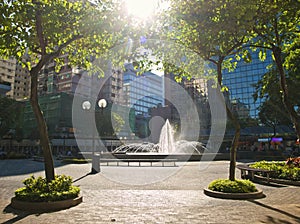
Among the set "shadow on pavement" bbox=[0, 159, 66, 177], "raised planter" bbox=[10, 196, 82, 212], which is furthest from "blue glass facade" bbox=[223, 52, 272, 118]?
"raised planter" bbox=[10, 196, 82, 212]

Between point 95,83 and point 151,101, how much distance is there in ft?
184

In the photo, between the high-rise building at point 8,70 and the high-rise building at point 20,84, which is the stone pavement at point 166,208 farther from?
the high-rise building at point 20,84

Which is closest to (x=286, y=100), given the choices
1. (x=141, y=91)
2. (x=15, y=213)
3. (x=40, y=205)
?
(x=40, y=205)

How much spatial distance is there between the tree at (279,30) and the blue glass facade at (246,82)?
72524 mm

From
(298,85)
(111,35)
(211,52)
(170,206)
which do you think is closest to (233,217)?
(170,206)

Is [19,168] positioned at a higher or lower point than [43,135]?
lower

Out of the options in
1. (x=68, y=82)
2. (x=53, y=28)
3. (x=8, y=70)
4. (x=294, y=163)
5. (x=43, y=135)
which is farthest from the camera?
(x=8, y=70)

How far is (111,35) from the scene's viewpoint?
30.4 feet

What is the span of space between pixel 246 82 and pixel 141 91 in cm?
5419

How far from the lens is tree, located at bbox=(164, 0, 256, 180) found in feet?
26.4

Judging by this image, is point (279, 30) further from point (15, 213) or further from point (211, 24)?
point (15, 213)

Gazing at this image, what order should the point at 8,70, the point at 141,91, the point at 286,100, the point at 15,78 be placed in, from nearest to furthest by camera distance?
1. the point at 286,100
2. the point at 8,70
3. the point at 15,78
4. the point at 141,91

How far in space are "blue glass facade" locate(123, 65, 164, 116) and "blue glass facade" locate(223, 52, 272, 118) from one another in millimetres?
32522

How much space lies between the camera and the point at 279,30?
10656 millimetres
